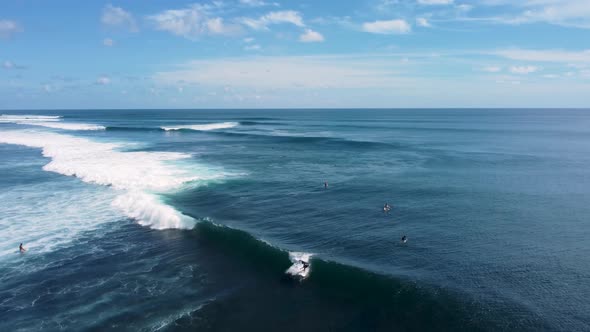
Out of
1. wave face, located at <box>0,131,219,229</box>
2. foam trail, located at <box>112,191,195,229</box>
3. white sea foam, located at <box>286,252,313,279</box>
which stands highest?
wave face, located at <box>0,131,219,229</box>

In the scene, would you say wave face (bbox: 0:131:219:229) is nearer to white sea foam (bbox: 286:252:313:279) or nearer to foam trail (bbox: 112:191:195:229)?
foam trail (bbox: 112:191:195:229)

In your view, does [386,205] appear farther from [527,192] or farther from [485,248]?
[527,192]

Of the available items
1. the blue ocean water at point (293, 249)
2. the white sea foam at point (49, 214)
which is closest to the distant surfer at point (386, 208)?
the blue ocean water at point (293, 249)

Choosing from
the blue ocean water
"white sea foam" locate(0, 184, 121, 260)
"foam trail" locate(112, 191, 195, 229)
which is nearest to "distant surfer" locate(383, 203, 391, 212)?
the blue ocean water

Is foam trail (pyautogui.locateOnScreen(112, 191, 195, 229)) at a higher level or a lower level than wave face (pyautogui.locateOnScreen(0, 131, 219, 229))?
lower

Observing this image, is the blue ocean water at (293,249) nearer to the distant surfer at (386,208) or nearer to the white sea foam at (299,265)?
the white sea foam at (299,265)

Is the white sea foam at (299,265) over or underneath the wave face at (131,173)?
underneath
